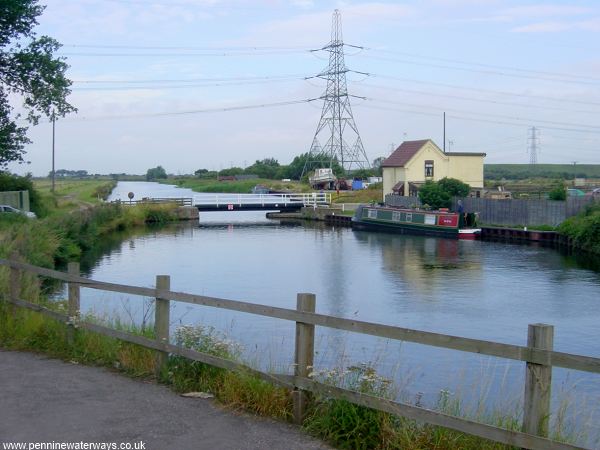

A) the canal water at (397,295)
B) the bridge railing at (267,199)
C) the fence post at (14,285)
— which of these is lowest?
the canal water at (397,295)

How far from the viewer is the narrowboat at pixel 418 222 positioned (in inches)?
2498

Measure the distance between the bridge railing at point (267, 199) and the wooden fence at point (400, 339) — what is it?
74607 mm

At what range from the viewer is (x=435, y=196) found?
71.3 m

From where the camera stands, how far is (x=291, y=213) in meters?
90.4

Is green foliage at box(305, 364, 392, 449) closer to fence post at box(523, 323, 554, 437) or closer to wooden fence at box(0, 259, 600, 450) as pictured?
wooden fence at box(0, 259, 600, 450)

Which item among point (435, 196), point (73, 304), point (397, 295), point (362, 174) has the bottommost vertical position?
point (397, 295)

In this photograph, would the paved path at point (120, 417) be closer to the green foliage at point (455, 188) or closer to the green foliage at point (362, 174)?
the green foliage at point (455, 188)

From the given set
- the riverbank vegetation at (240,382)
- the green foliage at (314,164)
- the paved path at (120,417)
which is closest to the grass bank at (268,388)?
the riverbank vegetation at (240,382)

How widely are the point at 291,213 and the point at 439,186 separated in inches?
925

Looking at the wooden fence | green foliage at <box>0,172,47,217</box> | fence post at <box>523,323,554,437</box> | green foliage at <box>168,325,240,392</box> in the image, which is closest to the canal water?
green foliage at <box>168,325,240,392</box>

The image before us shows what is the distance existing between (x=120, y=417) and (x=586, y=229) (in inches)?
1839

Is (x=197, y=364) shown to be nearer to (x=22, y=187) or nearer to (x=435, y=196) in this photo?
(x=22, y=187)

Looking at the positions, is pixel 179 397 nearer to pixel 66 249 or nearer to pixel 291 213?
pixel 66 249

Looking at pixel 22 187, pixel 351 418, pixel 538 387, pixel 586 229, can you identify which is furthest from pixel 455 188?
pixel 538 387
